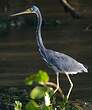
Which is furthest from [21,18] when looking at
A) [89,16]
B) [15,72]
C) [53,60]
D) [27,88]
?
[53,60]

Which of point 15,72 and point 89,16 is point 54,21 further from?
point 15,72

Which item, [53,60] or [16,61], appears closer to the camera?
[53,60]

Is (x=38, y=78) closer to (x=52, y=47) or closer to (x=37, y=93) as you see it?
(x=37, y=93)

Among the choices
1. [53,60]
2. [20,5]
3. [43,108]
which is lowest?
[20,5]

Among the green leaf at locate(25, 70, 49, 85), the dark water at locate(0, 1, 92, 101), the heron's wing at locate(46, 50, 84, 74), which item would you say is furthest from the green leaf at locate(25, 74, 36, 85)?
the dark water at locate(0, 1, 92, 101)

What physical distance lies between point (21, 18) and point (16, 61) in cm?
742

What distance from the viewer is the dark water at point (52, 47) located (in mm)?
12664

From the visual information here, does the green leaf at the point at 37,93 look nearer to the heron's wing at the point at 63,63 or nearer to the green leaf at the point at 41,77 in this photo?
the green leaf at the point at 41,77

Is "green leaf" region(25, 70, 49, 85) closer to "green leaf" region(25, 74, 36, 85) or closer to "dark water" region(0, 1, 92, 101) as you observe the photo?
"green leaf" region(25, 74, 36, 85)

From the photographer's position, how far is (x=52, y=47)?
17.6 metres

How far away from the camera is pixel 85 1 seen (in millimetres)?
27578

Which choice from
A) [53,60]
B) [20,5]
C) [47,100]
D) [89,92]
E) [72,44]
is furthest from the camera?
[20,5]

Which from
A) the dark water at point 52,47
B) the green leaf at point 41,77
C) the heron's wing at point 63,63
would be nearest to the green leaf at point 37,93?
the green leaf at point 41,77

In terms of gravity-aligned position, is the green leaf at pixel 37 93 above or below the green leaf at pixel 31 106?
above
